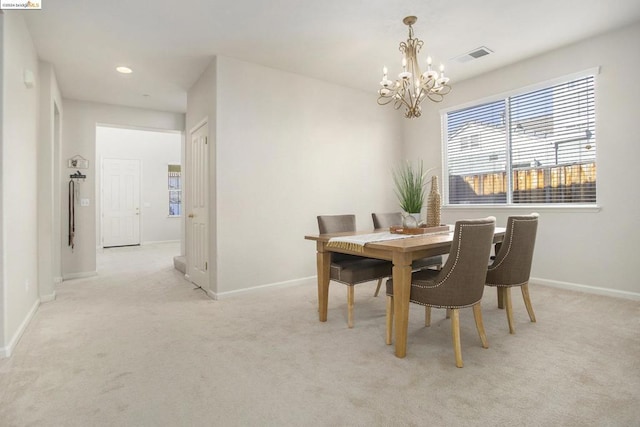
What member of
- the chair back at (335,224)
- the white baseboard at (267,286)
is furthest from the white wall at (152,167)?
the chair back at (335,224)

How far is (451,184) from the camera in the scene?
5.09 meters

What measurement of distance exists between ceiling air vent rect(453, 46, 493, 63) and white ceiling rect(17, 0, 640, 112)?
2.7 inches

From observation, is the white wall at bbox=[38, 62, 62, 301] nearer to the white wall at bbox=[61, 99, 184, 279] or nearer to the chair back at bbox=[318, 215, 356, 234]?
the white wall at bbox=[61, 99, 184, 279]

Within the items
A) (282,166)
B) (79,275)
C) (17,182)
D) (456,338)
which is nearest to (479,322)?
(456,338)

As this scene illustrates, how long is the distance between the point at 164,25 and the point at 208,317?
269 centimetres

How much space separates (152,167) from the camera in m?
9.09

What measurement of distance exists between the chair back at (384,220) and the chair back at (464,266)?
1.52m

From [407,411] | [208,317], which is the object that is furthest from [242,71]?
[407,411]

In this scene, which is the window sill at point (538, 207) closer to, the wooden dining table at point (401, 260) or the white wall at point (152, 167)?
the wooden dining table at point (401, 260)

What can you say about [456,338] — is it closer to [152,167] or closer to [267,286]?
[267,286]

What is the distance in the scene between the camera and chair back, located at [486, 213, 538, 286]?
2.56 metres

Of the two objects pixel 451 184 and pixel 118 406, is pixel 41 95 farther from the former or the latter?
pixel 451 184

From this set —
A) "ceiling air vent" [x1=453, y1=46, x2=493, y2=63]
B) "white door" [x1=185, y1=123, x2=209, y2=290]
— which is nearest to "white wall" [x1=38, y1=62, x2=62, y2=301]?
"white door" [x1=185, y1=123, x2=209, y2=290]

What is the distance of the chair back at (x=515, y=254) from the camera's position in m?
2.56
